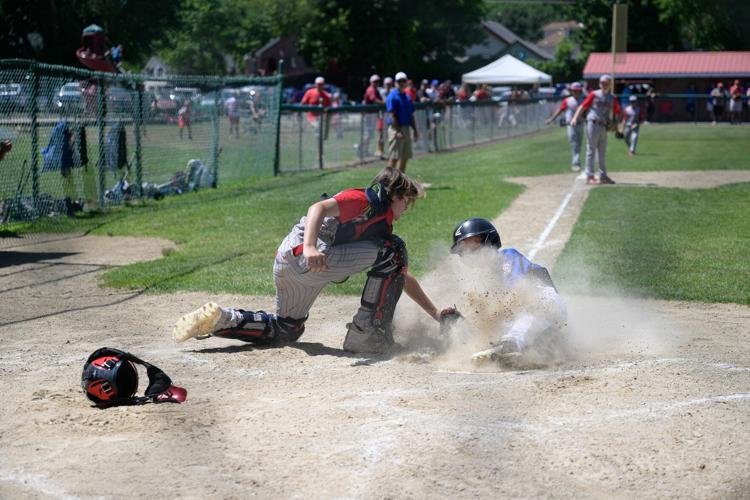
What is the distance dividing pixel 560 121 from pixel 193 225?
123ft

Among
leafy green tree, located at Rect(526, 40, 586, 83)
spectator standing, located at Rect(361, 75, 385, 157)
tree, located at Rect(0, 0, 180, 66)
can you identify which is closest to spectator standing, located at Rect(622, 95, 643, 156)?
spectator standing, located at Rect(361, 75, 385, 157)

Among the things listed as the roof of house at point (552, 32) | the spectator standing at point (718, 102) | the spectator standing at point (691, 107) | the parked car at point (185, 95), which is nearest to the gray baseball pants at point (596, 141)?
the parked car at point (185, 95)

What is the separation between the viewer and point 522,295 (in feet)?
22.7

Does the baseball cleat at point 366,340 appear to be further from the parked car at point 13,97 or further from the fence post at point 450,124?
the fence post at point 450,124

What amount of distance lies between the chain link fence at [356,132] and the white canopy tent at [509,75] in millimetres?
18610

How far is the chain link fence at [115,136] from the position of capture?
1342 cm

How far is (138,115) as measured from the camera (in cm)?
1619

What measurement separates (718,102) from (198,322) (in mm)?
47391

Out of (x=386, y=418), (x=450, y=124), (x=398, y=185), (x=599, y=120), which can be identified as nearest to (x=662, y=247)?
(x=398, y=185)

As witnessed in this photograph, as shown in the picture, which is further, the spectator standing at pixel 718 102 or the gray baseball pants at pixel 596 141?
the spectator standing at pixel 718 102

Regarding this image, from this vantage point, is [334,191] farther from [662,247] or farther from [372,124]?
[372,124]

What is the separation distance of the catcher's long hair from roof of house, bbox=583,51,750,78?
5064cm

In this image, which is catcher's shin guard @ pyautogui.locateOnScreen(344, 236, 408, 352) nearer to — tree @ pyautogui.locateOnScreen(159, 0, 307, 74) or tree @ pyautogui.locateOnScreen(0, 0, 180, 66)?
tree @ pyautogui.locateOnScreen(0, 0, 180, 66)

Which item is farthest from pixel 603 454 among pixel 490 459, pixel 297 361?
pixel 297 361
